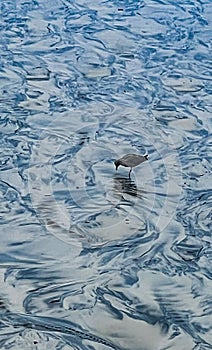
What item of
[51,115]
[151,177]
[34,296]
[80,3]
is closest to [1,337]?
[34,296]

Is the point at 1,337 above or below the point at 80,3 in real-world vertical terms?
above

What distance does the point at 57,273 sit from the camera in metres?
1.79

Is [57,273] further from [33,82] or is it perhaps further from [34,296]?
[33,82]

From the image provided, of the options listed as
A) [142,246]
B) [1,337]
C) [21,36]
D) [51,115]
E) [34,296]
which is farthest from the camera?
[21,36]

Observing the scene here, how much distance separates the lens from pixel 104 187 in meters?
2.17

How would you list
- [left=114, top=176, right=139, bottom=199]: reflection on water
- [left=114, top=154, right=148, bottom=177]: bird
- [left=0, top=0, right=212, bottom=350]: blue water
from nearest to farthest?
[left=0, top=0, right=212, bottom=350]: blue water, [left=114, top=176, right=139, bottom=199]: reflection on water, [left=114, top=154, right=148, bottom=177]: bird

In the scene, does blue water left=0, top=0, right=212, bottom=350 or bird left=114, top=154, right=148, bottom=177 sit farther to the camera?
bird left=114, top=154, right=148, bottom=177

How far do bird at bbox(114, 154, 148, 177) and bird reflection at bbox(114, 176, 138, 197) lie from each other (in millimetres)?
70

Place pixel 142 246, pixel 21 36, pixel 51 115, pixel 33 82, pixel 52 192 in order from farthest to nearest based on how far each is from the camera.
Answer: pixel 21 36 → pixel 33 82 → pixel 51 115 → pixel 52 192 → pixel 142 246

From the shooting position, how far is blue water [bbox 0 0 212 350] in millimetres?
1656

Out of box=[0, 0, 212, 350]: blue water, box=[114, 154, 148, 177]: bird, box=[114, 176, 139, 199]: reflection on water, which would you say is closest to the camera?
box=[0, 0, 212, 350]: blue water

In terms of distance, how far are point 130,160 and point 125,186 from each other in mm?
138

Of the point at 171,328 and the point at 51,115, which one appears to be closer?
the point at 171,328

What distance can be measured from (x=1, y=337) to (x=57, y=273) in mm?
269
